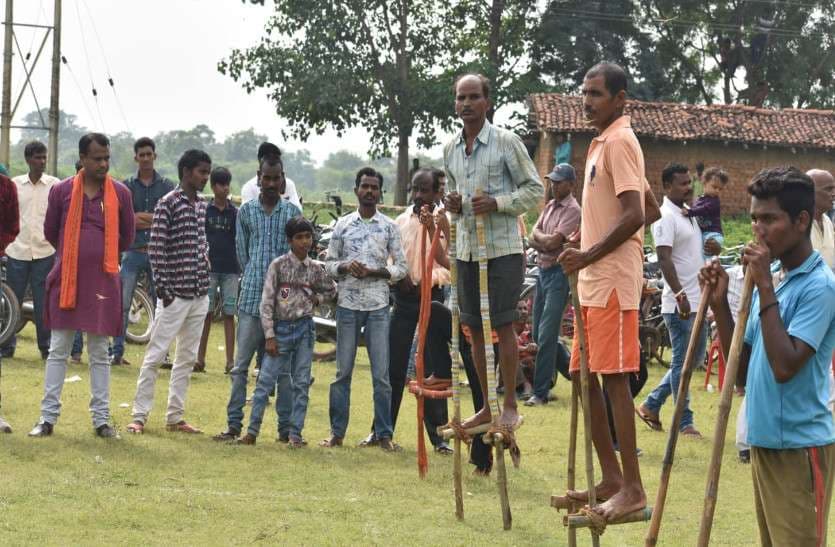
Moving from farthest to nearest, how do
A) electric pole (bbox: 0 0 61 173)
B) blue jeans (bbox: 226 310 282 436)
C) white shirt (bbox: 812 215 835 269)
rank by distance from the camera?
electric pole (bbox: 0 0 61 173), blue jeans (bbox: 226 310 282 436), white shirt (bbox: 812 215 835 269)

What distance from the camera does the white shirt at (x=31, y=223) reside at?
13.3m

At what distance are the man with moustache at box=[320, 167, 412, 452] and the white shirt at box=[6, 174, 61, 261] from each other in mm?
4688

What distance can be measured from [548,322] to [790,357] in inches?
299

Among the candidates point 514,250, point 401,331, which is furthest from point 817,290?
point 401,331

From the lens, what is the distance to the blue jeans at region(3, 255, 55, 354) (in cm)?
1348

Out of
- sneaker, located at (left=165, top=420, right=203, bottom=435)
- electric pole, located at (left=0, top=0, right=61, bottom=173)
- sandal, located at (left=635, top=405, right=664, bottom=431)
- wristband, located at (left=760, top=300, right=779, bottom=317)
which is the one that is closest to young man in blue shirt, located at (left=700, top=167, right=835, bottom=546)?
wristband, located at (left=760, top=300, right=779, bottom=317)

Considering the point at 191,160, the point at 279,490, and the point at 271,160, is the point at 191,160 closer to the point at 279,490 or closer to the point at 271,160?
the point at 271,160

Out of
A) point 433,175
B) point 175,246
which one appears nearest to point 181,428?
point 175,246

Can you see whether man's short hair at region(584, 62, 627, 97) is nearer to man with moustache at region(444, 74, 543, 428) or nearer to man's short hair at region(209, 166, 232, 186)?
man with moustache at region(444, 74, 543, 428)

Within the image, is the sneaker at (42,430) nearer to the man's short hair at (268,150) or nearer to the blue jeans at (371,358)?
the blue jeans at (371,358)

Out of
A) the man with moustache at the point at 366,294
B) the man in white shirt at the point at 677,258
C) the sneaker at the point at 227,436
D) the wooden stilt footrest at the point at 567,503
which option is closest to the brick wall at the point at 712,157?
the man in white shirt at the point at 677,258

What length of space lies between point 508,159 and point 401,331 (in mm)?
3026

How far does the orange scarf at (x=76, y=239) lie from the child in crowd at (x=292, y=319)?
1.15 meters

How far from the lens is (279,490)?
8.15 meters
